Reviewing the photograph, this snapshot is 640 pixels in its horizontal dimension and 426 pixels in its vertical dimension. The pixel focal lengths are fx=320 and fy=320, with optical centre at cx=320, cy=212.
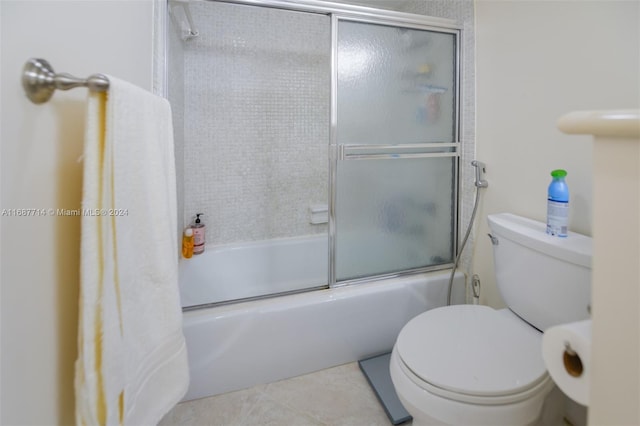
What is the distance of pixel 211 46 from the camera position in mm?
1990

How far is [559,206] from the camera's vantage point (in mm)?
1084

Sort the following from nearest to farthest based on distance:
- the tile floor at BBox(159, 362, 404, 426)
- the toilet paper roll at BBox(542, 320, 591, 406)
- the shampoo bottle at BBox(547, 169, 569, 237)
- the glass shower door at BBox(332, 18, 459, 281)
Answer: the toilet paper roll at BBox(542, 320, 591, 406) < the shampoo bottle at BBox(547, 169, 569, 237) < the tile floor at BBox(159, 362, 404, 426) < the glass shower door at BBox(332, 18, 459, 281)

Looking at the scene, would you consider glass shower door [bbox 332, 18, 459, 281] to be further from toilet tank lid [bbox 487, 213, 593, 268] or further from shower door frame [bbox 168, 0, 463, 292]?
toilet tank lid [bbox 487, 213, 593, 268]

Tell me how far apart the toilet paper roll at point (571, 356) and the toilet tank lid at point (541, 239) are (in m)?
0.67

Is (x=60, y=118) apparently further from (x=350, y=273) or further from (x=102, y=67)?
(x=350, y=273)

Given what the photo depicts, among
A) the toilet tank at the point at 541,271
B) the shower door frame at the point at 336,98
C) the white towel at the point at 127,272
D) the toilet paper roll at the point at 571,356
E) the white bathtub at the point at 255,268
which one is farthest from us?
the white bathtub at the point at 255,268

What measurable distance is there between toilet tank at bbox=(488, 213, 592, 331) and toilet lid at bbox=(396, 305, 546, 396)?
9 cm

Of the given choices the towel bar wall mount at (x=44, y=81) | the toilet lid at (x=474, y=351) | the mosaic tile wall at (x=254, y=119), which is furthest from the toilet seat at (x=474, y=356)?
the mosaic tile wall at (x=254, y=119)

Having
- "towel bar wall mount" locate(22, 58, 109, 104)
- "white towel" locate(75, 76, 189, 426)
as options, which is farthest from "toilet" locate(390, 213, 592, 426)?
"towel bar wall mount" locate(22, 58, 109, 104)

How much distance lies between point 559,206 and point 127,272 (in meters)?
1.28

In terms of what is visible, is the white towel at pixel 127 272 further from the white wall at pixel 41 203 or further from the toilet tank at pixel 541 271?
Answer: the toilet tank at pixel 541 271

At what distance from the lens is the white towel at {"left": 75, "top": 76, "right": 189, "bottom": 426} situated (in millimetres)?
522

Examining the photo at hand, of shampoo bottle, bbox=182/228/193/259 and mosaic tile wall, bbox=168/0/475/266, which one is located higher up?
mosaic tile wall, bbox=168/0/475/266

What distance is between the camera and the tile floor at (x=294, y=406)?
50.0 inches
